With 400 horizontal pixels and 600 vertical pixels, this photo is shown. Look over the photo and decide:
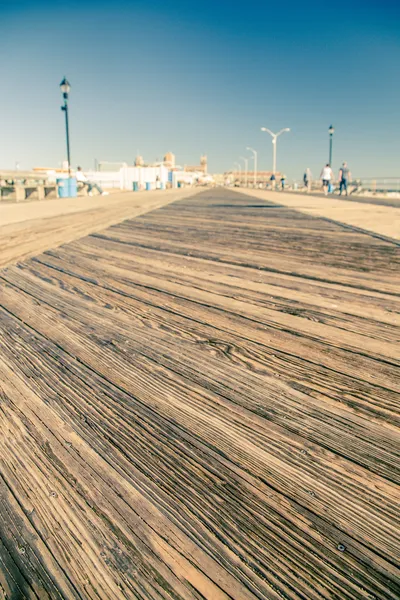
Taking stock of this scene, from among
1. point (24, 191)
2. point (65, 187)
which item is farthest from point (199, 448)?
point (65, 187)

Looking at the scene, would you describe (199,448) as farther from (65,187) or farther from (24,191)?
(65,187)

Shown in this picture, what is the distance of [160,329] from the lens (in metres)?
2.38

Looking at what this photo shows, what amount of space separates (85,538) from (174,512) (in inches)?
8.9

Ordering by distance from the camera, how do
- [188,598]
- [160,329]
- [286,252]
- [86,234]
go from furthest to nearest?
[86,234] → [286,252] → [160,329] → [188,598]

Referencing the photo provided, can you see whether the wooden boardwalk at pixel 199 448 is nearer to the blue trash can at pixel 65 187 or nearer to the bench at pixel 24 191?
the bench at pixel 24 191

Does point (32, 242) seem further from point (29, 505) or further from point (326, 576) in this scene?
point (326, 576)

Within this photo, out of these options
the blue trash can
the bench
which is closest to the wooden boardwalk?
the bench

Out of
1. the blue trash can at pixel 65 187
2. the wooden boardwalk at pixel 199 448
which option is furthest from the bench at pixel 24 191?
the wooden boardwalk at pixel 199 448

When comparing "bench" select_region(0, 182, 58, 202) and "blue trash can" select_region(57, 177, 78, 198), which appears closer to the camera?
"bench" select_region(0, 182, 58, 202)

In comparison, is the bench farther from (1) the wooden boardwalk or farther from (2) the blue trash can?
(1) the wooden boardwalk

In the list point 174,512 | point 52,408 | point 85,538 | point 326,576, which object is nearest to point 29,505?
point 85,538

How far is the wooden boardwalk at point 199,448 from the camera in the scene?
91cm

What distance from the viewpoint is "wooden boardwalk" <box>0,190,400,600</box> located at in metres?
0.91

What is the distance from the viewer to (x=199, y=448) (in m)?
1.31
